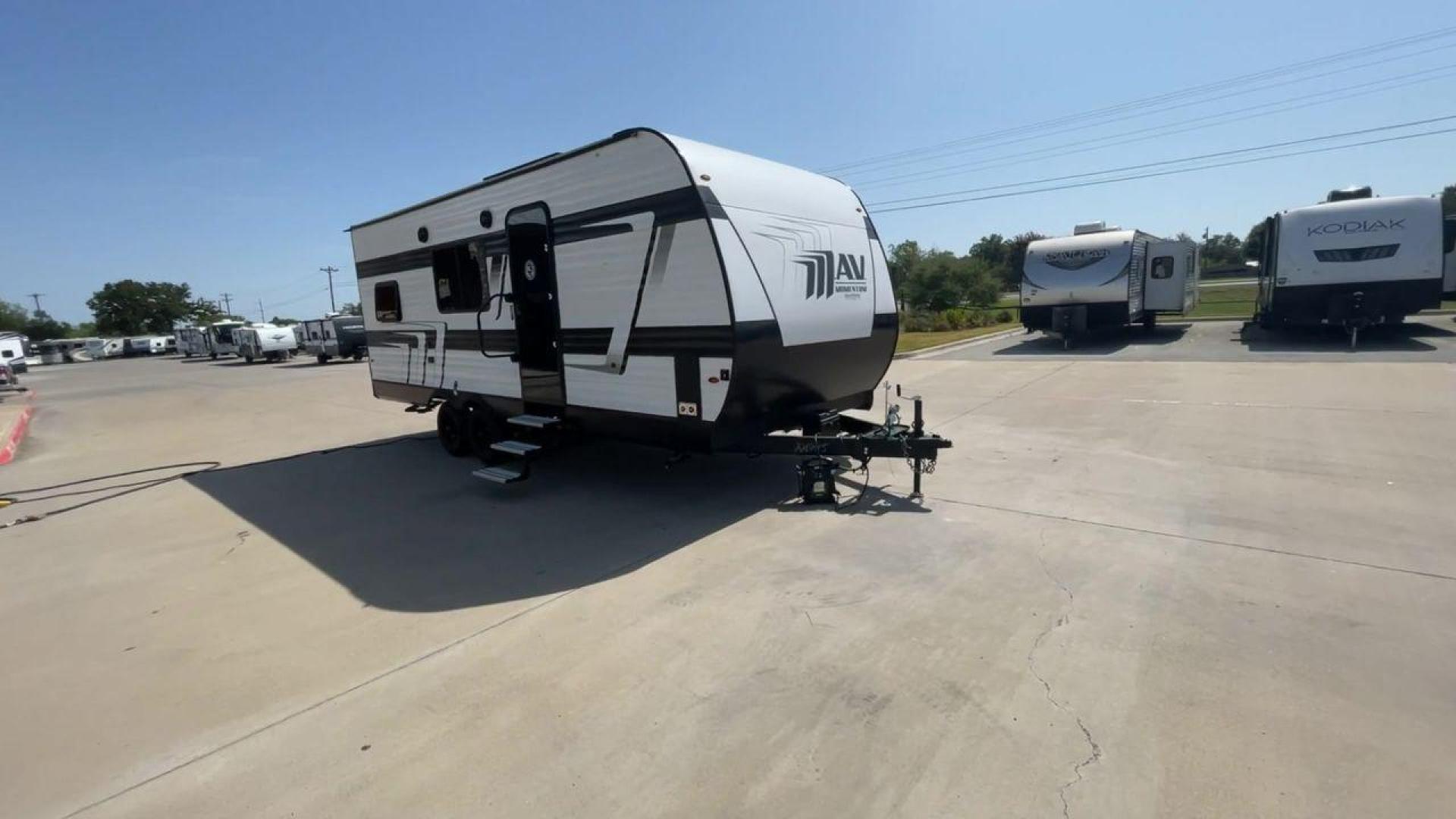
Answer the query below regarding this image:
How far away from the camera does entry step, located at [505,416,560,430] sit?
6.83 m

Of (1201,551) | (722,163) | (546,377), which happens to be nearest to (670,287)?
(722,163)

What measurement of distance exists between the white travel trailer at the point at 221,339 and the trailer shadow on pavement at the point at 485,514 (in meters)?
40.9

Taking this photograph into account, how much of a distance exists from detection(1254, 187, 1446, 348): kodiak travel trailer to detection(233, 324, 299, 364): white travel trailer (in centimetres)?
4139

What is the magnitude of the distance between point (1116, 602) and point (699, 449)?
321 centimetres

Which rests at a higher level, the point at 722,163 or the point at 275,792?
the point at 722,163

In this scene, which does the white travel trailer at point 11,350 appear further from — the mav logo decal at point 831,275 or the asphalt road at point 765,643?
the mav logo decal at point 831,275

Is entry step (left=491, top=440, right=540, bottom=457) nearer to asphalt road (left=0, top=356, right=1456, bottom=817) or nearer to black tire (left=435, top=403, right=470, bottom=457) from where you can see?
asphalt road (left=0, top=356, right=1456, bottom=817)

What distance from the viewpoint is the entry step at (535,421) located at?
22.4 feet

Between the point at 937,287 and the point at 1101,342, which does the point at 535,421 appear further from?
the point at 937,287

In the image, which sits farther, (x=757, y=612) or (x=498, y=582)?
(x=498, y=582)

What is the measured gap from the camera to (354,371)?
2464 centimetres

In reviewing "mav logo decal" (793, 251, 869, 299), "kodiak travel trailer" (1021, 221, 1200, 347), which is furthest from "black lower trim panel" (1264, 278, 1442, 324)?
"mav logo decal" (793, 251, 869, 299)

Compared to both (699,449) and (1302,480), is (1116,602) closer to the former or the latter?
(699,449)

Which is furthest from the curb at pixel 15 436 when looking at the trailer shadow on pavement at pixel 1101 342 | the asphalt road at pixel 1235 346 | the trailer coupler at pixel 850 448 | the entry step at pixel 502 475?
the trailer shadow on pavement at pixel 1101 342
